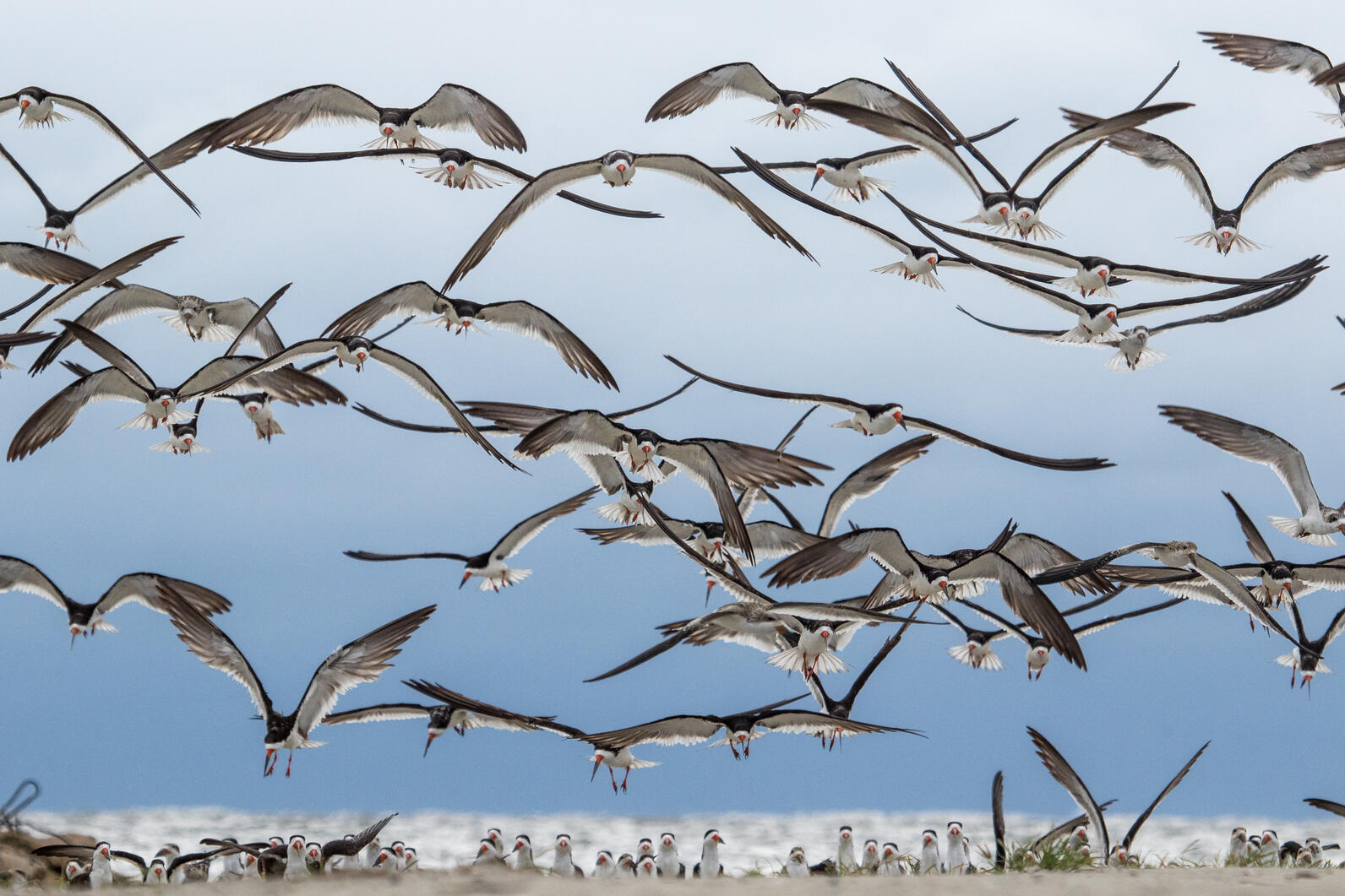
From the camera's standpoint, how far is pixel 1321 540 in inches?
518

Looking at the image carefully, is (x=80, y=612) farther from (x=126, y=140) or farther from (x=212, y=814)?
(x=212, y=814)

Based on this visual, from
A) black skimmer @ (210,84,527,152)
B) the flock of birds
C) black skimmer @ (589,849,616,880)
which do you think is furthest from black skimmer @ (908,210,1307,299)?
black skimmer @ (589,849,616,880)

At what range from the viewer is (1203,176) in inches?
594

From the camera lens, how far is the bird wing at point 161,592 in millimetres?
10977

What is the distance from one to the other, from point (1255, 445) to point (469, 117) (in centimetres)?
905

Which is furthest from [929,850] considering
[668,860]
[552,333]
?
[552,333]

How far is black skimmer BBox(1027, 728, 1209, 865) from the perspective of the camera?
9930 mm

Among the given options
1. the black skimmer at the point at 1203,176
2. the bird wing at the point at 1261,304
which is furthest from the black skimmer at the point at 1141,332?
the black skimmer at the point at 1203,176

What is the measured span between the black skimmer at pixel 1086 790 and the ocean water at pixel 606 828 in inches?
231

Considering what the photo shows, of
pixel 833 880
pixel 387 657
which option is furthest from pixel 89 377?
Answer: pixel 833 880

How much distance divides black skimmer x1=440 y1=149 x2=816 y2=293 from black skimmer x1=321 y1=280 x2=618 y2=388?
120cm

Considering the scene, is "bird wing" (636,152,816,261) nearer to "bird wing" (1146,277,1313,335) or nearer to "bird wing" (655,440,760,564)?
"bird wing" (655,440,760,564)

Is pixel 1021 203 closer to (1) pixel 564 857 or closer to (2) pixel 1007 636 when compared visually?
(2) pixel 1007 636

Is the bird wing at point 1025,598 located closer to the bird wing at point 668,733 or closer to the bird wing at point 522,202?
the bird wing at point 668,733
